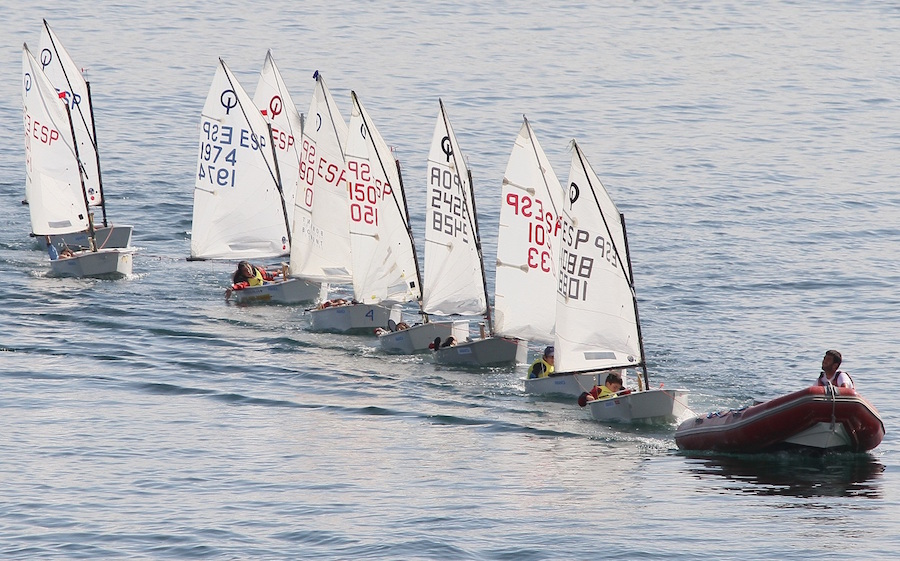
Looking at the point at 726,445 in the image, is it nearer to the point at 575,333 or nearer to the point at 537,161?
the point at 575,333

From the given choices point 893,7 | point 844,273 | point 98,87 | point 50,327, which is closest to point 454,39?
point 98,87

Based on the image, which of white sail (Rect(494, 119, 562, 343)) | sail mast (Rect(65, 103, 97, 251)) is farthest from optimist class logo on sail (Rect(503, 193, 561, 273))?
sail mast (Rect(65, 103, 97, 251))

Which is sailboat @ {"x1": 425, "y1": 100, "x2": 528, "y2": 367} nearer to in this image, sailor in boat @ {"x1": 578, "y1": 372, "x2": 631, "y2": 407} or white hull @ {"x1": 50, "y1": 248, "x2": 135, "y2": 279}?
sailor in boat @ {"x1": 578, "y1": 372, "x2": 631, "y2": 407}

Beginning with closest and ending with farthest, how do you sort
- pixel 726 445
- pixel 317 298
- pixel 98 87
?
pixel 726 445 < pixel 317 298 < pixel 98 87

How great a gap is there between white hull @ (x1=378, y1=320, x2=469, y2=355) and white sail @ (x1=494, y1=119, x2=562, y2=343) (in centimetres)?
157

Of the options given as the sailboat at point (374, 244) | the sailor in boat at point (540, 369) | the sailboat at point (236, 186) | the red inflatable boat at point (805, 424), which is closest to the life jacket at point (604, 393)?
the sailor in boat at point (540, 369)

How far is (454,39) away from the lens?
11050cm

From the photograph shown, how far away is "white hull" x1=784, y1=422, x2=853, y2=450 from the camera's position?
3562 centimetres

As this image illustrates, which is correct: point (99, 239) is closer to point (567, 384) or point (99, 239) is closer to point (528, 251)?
point (528, 251)

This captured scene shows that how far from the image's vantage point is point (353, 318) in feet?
166

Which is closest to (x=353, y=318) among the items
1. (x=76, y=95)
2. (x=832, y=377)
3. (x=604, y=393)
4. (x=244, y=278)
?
(x=244, y=278)

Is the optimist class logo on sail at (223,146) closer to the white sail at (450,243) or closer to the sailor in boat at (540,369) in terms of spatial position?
the white sail at (450,243)

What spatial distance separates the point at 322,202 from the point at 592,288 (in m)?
14.8

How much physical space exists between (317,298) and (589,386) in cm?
1483
